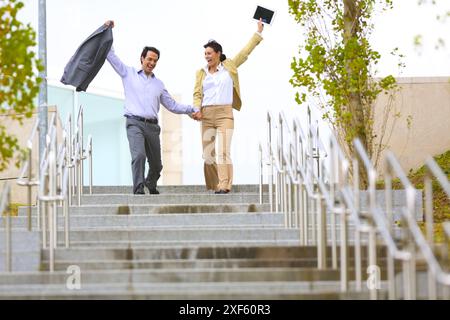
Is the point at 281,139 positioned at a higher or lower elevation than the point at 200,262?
higher

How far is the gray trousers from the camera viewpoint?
36.2 feet

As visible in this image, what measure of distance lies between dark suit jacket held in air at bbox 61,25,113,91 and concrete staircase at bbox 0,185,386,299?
1.65m

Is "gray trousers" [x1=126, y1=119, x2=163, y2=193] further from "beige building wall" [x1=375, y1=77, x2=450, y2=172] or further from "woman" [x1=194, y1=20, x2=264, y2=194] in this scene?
"beige building wall" [x1=375, y1=77, x2=450, y2=172]

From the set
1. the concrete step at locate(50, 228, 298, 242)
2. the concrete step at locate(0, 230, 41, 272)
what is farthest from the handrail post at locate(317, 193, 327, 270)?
the concrete step at locate(0, 230, 41, 272)

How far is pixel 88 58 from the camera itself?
11.3 meters

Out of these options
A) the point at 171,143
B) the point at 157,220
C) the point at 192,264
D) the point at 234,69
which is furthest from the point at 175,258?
the point at 171,143

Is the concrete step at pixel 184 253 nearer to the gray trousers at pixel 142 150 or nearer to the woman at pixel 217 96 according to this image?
the gray trousers at pixel 142 150

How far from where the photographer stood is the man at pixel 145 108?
11.2 metres

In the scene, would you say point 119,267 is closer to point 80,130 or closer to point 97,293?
point 97,293

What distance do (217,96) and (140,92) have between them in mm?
830

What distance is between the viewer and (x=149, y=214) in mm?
10195
